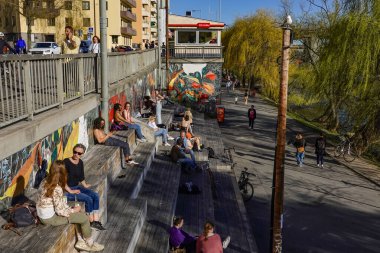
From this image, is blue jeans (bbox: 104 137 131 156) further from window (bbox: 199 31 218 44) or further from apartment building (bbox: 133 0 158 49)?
apartment building (bbox: 133 0 158 49)

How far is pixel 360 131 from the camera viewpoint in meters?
21.4

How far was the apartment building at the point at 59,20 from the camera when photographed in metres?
43.1

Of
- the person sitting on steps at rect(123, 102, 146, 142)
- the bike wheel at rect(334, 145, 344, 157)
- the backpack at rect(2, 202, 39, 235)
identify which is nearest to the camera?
the backpack at rect(2, 202, 39, 235)

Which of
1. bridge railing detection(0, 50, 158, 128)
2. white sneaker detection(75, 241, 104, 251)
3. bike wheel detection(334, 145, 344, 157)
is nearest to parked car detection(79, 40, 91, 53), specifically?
bridge railing detection(0, 50, 158, 128)

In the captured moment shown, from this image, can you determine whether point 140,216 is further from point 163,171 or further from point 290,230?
point 290,230

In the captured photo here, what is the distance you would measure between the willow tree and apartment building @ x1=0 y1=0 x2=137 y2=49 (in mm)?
15138

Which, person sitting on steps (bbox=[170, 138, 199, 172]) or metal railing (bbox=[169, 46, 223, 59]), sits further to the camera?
metal railing (bbox=[169, 46, 223, 59])

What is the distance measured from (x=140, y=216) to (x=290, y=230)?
17.1 ft

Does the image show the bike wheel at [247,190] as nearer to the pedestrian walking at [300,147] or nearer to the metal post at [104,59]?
the pedestrian walking at [300,147]

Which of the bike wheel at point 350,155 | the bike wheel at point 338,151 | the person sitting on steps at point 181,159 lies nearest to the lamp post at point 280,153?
the person sitting on steps at point 181,159

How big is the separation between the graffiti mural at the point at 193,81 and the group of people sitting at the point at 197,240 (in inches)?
945

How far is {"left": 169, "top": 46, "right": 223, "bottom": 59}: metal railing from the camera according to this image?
32188mm

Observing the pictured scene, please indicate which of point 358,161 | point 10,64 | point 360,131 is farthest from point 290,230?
point 360,131

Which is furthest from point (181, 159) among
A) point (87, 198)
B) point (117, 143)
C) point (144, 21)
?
point (144, 21)
